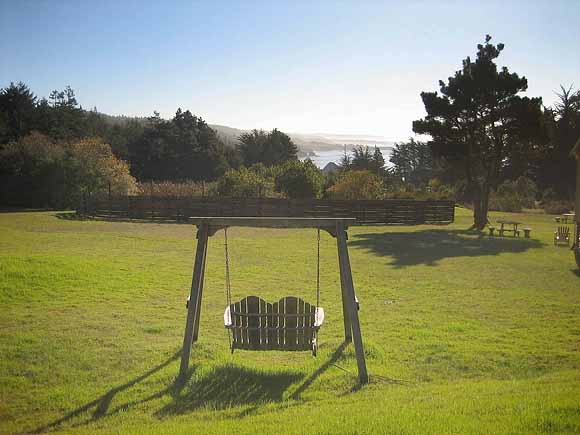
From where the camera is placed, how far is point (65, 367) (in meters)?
6.68

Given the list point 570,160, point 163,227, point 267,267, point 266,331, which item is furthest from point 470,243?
point 570,160

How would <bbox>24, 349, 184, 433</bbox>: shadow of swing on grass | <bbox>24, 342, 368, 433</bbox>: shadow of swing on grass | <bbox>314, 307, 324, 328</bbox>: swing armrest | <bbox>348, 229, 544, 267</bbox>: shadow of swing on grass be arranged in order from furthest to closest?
1. <bbox>348, 229, 544, 267</bbox>: shadow of swing on grass
2. <bbox>314, 307, 324, 328</bbox>: swing armrest
3. <bbox>24, 342, 368, 433</bbox>: shadow of swing on grass
4. <bbox>24, 349, 184, 433</bbox>: shadow of swing on grass

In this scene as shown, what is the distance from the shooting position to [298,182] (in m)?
37.7

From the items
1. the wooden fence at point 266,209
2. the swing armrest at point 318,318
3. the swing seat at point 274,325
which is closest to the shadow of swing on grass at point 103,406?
the swing seat at point 274,325

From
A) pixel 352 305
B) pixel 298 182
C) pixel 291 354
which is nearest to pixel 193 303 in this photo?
pixel 291 354

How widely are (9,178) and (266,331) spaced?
130ft

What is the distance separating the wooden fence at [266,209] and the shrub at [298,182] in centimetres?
634

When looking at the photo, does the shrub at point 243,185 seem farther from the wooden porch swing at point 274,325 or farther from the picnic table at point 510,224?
the wooden porch swing at point 274,325

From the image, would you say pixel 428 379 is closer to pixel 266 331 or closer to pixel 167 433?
pixel 266 331

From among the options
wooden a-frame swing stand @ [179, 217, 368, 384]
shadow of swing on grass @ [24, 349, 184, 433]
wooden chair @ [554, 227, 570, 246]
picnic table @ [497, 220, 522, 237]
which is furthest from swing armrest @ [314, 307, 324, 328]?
picnic table @ [497, 220, 522, 237]

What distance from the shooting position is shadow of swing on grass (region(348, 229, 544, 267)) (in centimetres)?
1795

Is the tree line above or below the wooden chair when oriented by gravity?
above

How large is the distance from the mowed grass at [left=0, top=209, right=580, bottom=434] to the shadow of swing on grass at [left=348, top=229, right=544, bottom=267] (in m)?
1.80

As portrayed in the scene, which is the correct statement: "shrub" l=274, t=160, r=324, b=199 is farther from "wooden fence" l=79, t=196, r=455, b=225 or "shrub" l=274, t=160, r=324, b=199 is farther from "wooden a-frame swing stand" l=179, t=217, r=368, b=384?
"wooden a-frame swing stand" l=179, t=217, r=368, b=384
